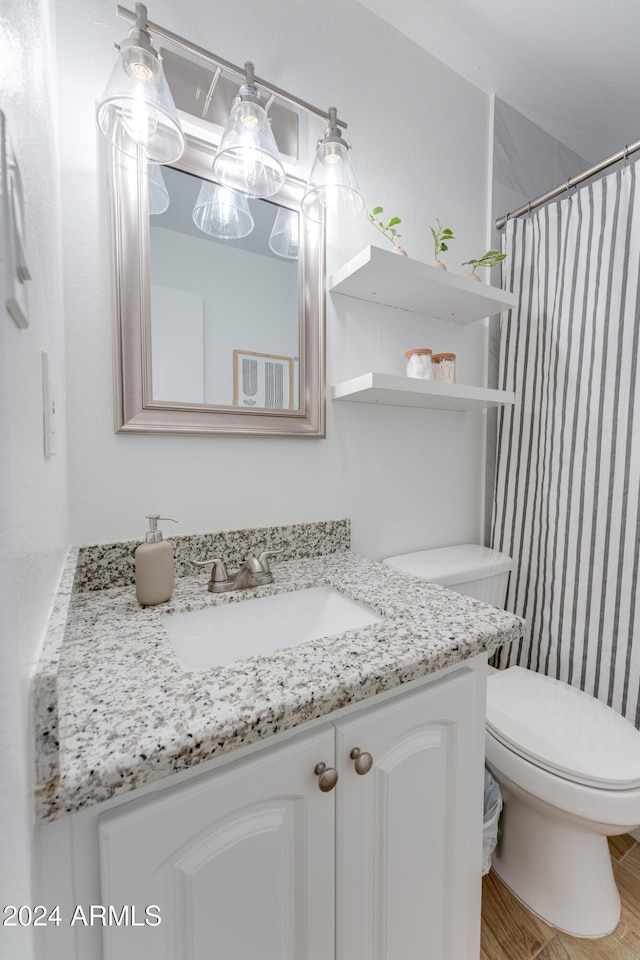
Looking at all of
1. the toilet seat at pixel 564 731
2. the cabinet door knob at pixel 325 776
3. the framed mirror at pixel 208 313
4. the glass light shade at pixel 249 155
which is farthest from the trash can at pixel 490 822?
the glass light shade at pixel 249 155

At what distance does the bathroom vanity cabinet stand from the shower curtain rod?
1546mm

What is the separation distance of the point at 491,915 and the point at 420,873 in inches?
24.8

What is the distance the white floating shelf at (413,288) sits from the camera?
3.53ft

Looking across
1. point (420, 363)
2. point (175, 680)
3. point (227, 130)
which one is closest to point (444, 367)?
point (420, 363)

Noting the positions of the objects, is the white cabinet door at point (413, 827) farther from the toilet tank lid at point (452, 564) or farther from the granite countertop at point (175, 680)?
the toilet tank lid at point (452, 564)

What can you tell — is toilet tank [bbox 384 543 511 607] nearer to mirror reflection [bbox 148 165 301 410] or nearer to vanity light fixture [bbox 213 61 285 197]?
mirror reflection [bbox 148 165 301 410]

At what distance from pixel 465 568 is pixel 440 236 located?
114cm

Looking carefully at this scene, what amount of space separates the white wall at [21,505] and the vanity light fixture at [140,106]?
0.33 metres

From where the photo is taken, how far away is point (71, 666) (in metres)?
0.58

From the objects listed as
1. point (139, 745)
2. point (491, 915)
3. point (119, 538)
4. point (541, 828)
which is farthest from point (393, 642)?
point (491, 915)

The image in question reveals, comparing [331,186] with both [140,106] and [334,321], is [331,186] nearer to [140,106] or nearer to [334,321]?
[334,321]

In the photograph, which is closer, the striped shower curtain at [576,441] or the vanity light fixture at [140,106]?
the vanity light fixture at [140,106]

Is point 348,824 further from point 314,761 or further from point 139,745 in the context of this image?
point 139,745

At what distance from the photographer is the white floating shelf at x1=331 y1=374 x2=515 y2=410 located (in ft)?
3.51
